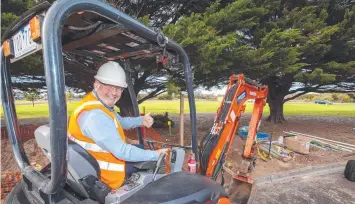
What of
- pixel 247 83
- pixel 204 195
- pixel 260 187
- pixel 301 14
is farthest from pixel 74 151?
pixel 301 14

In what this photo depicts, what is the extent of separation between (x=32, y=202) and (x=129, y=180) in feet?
2.40

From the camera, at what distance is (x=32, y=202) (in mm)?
1796

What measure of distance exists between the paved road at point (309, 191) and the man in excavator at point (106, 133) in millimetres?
3023

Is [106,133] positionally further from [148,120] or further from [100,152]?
[148,120]

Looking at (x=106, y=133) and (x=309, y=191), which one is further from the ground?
(x=106, y=133)

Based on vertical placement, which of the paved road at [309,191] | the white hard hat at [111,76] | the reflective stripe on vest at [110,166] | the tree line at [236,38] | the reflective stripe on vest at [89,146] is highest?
the tree line at [236,38]

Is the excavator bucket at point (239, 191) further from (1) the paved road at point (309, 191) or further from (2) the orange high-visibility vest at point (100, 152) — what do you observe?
(2) the orange high-visibility vest at point (100, 152)

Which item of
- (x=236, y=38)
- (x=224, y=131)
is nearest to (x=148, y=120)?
(x=224, y=131)

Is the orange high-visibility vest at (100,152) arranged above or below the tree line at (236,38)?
below

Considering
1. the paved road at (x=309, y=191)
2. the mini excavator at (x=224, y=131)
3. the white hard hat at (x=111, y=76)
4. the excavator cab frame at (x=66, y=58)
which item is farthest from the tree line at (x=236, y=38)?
the paved road at (x=309, y=191)

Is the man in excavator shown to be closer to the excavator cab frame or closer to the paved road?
the excavator cab frame

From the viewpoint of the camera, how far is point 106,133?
1783 millimetres

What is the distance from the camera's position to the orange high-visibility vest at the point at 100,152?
189cm

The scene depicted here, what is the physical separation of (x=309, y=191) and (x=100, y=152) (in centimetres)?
465
